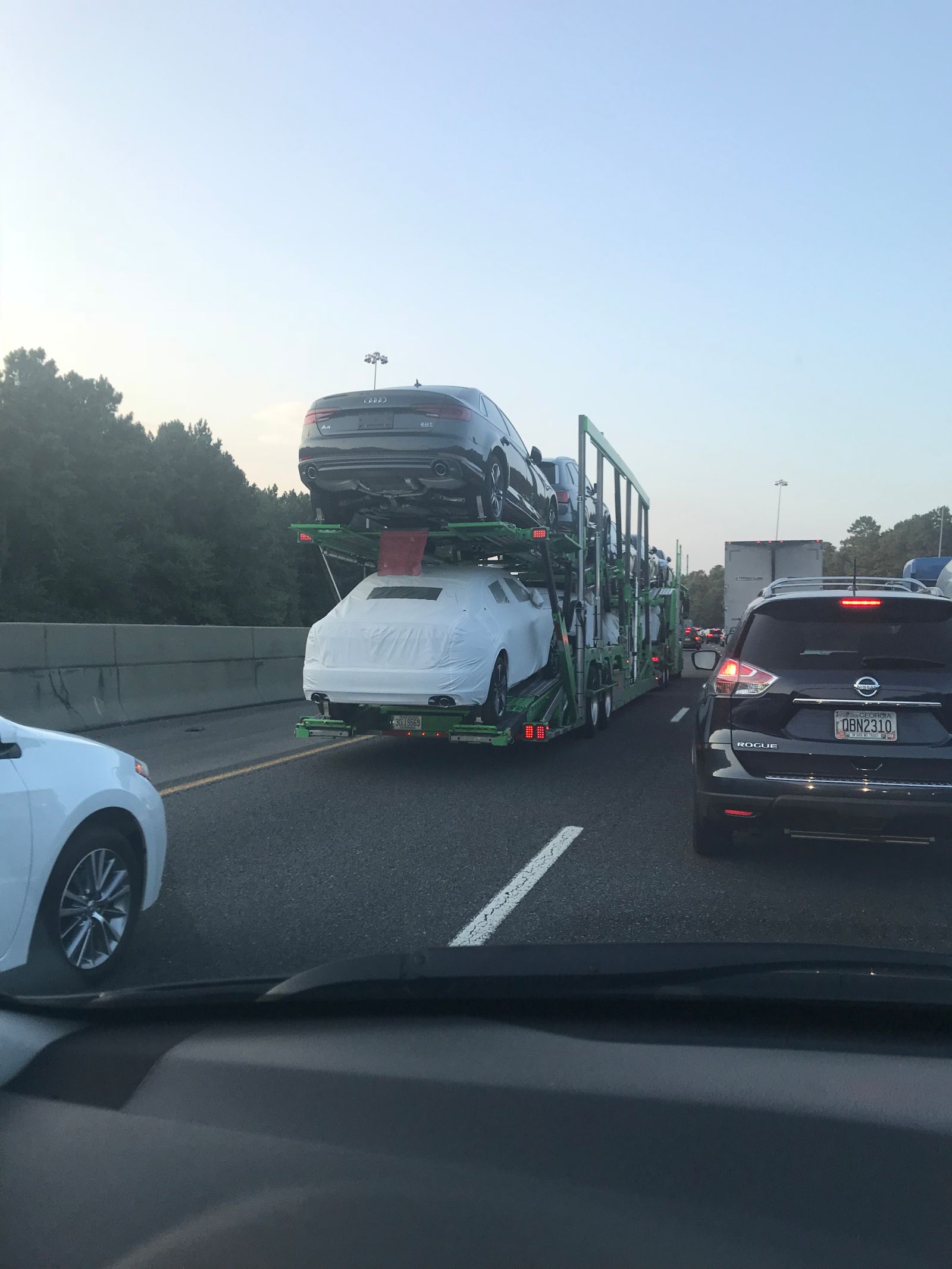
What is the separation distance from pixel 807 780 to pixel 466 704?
14.5 feet

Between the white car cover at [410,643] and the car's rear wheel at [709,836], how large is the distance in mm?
3629

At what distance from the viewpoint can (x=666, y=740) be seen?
13.4 m

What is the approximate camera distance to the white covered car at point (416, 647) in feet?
32.8

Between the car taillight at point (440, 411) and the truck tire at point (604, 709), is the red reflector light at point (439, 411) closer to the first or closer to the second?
the car taillight at point (440, 411)

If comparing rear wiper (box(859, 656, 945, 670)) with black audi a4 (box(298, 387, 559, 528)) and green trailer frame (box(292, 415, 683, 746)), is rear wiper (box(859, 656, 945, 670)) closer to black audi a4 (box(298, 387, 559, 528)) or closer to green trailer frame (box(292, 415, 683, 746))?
green trailer frame (box(292, 415, 683, 746))

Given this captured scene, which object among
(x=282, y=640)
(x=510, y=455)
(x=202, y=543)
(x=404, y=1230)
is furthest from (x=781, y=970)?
(x=202, y=543)

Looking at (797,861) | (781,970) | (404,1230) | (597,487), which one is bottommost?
(797,861)

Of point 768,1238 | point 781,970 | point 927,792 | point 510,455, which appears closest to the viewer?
point 768,1238

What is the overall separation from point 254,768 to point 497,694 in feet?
8.15

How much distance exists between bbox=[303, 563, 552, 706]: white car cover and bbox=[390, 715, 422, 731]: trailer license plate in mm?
226

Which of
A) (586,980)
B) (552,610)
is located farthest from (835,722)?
Result: (552,610)

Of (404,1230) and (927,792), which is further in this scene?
(927,792)

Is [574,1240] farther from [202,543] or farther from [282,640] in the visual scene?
[202,543]

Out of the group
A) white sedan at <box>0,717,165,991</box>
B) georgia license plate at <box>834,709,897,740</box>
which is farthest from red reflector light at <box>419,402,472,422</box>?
white sedan at <box>0,717,165,991</box>
